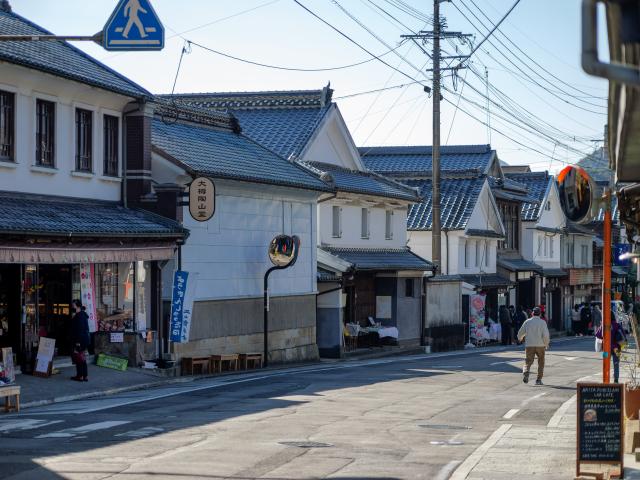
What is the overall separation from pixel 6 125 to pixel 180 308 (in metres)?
6.77

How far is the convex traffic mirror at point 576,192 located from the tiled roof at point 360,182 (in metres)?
26.6

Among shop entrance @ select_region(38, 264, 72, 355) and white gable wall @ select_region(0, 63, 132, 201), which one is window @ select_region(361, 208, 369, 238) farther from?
shop entrance @ select_region(38, 264, 72, 355)

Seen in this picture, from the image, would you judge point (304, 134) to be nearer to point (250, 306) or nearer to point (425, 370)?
point (250, 306)

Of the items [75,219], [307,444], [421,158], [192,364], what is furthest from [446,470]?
[421,158]

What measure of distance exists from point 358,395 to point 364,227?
23.1 meters

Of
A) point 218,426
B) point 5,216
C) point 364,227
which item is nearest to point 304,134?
point 364,227

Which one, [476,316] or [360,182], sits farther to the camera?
[476,316]

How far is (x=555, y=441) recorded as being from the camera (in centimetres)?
1612

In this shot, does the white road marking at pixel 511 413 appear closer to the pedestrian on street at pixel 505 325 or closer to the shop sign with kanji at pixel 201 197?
the shop sign with kanji at pixel 201 197

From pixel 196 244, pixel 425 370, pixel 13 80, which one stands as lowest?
pixel 425 370

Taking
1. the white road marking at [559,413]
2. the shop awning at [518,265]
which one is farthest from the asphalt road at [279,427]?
the shop awning at [518,265]

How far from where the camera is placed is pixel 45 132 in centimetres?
2639

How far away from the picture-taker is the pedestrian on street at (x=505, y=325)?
54.9 metres

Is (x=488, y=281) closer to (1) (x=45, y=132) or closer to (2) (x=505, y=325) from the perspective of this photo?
(2) (x=505, y=325)
